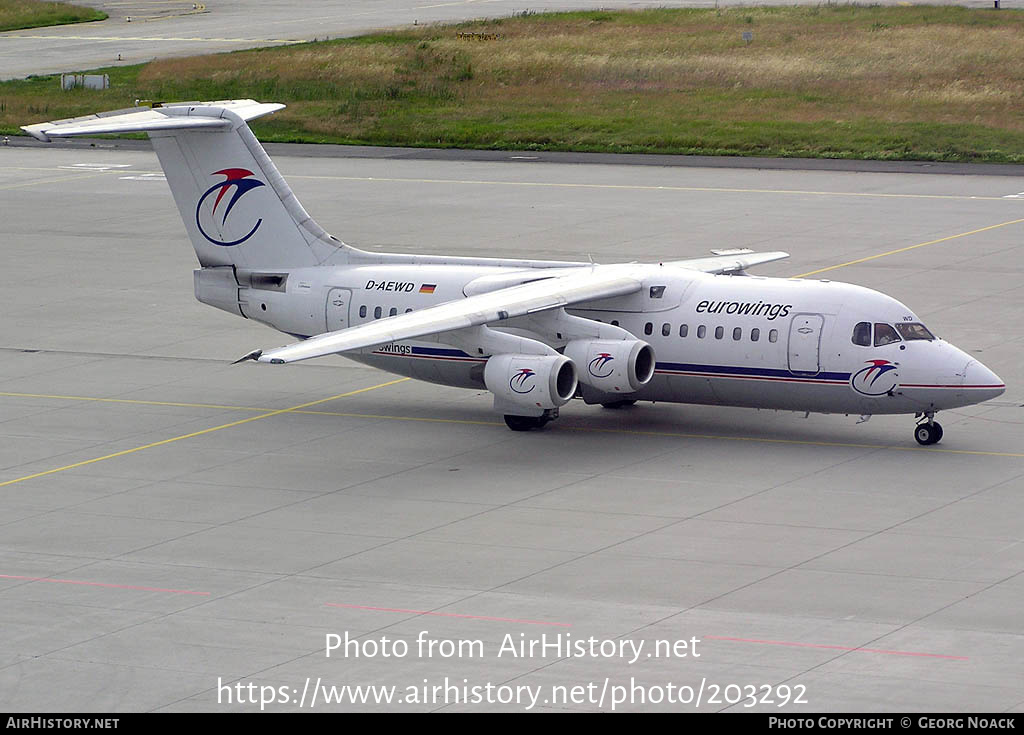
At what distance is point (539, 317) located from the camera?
31.5m

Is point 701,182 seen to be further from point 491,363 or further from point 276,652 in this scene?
point 276,652

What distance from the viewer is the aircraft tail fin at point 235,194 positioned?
34469 millimetres

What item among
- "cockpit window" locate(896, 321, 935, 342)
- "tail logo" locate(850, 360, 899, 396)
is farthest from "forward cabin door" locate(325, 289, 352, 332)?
"cockpit window" locate(896, 321, 935, 342)

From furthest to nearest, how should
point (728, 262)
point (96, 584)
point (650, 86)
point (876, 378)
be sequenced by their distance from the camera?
point (650, 86) < point (728, 262) < point (876, 378) < point (96, 584)

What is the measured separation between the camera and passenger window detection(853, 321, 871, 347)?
30.0 meters

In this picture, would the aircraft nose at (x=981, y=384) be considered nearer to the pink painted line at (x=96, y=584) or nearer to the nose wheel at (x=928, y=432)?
the nose wheel at (x=928, y=432)

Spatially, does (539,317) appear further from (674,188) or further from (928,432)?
(674,188)

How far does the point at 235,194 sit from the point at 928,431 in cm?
1417

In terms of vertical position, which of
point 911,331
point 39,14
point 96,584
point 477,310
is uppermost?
point 39,14

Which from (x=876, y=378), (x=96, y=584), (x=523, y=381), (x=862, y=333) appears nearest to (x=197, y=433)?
(x=523, y=381)

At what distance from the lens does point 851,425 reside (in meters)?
31.7

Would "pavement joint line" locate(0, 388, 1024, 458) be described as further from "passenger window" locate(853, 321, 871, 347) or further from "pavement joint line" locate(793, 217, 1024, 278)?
"pavement joint line" locate(793, 217, 1024, 278)

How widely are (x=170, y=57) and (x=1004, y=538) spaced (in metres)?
78.7

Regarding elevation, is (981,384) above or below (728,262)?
below
